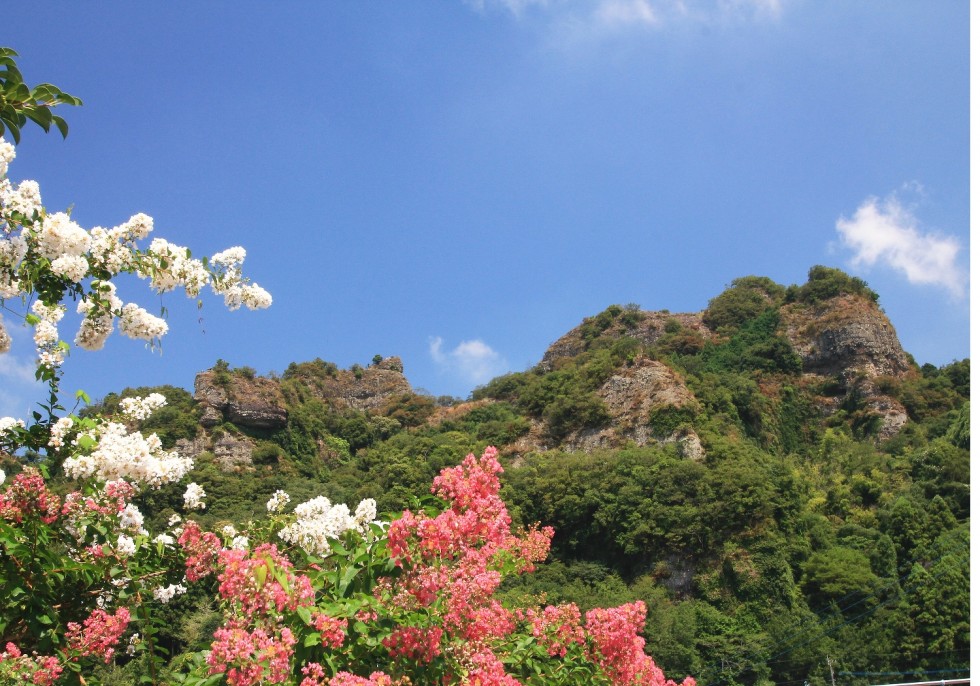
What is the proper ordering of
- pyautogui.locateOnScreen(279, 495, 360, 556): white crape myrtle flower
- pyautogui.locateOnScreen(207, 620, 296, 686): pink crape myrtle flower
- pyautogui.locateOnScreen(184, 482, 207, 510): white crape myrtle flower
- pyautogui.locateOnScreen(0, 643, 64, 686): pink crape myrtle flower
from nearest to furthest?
pyautogui.locateOnScreen(207, 620, 296, 686): pink crape myrtle flower, pyautogui.locateOnScreen(0, 643, 64, 686): pink crape myrtle flower, pyautogui.locateOnScreen(279, 495, 360, 556): white crape myrtle flower, pyautogui.locateOnScreen(184, 482, 207, 510): white crape myrtle flower

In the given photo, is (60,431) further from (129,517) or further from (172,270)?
(172,270)

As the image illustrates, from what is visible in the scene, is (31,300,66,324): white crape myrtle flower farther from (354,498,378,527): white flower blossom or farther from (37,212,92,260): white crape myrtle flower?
(354,498,378,527): white flower blossom

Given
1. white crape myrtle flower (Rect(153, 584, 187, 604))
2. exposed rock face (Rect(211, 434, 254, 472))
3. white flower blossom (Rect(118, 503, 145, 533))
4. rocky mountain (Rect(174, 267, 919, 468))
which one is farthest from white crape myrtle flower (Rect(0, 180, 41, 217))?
exposed rock face (Rect(211, 434, 254, 472))

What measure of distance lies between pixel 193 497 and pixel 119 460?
0.76 m

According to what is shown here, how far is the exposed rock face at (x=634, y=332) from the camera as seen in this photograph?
73.8 metres

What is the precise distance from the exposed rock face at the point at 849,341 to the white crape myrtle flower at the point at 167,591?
59770 millimetres

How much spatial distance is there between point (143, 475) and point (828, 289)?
70.9 meters

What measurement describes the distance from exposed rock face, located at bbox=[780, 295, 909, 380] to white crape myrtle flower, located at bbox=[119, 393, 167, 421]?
59880mm

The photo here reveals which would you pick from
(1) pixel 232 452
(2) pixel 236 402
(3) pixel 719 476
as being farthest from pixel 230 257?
(2) pixel 236 402

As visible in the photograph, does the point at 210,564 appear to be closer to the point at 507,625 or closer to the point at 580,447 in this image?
the point at 507,625

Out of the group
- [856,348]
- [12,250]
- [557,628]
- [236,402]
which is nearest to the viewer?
[12,250]

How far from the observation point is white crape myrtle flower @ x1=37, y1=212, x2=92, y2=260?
2.72m

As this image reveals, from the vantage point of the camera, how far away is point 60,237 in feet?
8.95

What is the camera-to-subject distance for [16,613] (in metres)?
2.86
